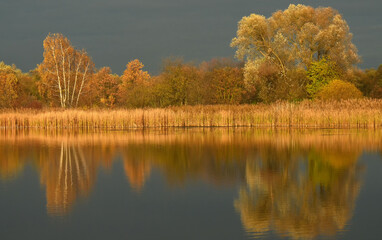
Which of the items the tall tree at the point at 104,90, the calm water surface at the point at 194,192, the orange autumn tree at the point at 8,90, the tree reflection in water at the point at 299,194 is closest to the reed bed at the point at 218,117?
the orange autumn tree at the point at 8,90

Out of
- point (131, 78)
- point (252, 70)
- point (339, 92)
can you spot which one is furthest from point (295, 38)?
point (131, 78)

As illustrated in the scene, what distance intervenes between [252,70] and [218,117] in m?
12.3

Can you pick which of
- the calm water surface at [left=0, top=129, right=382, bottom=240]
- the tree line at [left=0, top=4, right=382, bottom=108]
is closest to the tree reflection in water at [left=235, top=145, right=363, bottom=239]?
the calm water surface at [left=0, top=129, right=382, bottom=240]

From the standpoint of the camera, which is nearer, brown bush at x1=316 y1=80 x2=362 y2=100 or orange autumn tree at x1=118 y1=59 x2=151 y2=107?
brown bush at x1=316 y1=80 x2=362 y2=100

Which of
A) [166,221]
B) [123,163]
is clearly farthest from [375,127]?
[166,221]

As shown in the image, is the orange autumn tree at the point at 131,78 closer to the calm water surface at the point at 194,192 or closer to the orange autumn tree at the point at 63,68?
the orange autumn tree at the point at 63,68

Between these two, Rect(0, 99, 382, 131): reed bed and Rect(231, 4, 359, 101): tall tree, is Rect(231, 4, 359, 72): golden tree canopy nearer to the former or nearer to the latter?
Rect(231, 4, 359, 101): tall tree

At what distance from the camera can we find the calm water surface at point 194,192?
8.45m

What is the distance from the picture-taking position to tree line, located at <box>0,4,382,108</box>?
138ft

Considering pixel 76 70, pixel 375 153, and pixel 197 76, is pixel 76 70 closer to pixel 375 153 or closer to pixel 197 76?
pixel 197 76

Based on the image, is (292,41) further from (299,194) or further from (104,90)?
(299,194)

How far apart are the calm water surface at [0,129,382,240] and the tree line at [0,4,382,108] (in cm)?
2169

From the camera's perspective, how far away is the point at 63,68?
4319cm

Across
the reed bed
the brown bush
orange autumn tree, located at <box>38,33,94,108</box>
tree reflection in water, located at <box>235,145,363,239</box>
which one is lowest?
tree reflection in water, located at <box>235,145,363,239</box>
